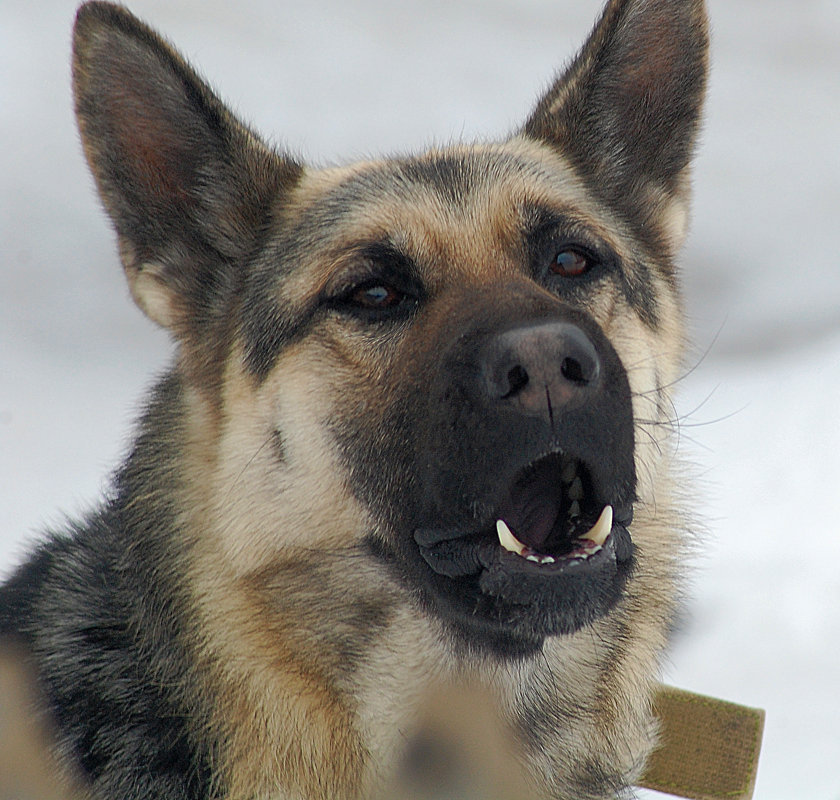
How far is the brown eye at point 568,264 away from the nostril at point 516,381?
26.1 inches

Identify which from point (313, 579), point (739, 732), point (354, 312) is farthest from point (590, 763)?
point (354, 312)

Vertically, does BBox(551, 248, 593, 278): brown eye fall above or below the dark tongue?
above

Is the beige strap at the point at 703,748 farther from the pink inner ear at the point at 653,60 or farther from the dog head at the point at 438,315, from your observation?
the pink inner ear at the point at 653,60

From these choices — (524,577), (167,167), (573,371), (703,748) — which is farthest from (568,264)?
(703,748)

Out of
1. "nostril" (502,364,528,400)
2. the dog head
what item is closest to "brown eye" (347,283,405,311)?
the dog head

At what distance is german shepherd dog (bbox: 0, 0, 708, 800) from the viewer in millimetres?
2227

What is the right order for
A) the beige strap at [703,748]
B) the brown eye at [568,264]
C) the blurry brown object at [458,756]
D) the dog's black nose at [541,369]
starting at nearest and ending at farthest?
the dog's black nose at [541,369] < the blurry brown object at [458,756] < the brown eye at [568,264] < the beige strap at [703,748]

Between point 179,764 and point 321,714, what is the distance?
0.35m

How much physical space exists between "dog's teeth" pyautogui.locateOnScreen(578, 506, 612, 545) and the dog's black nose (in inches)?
11.4

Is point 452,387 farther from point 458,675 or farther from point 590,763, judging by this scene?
point 590,763

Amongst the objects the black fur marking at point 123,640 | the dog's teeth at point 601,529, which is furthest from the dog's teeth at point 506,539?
the black fur marking at point 123,640

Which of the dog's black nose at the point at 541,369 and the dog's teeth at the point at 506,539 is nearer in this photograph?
the dog's black nose at the point at 541,369

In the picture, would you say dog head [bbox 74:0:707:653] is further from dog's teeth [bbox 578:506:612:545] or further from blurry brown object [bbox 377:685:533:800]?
blurry brown object [bbox 377:685:533:800]

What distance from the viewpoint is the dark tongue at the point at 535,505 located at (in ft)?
7.18
